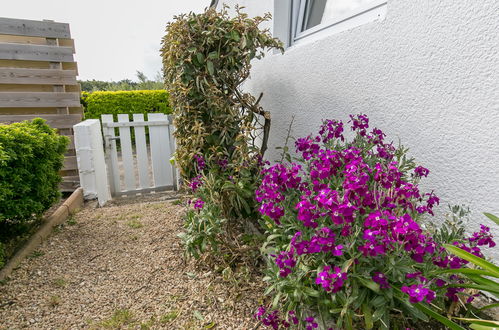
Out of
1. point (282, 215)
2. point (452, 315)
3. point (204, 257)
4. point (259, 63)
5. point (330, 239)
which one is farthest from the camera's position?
point (259, 63)

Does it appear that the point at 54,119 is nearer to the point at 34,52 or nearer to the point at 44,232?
the point at 34,52

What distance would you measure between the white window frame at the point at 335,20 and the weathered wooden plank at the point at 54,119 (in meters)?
3.18

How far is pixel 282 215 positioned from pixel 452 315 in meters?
0.85

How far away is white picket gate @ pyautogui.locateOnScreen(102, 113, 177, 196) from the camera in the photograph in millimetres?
4379

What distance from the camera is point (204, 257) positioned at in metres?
2.22

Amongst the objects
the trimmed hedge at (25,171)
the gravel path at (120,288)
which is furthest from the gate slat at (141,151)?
the gravel path at (120,288)

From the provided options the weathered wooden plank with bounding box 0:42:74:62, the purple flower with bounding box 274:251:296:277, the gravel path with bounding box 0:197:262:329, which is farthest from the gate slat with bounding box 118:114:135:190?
the purple flower with bounding box 274:251:296:277

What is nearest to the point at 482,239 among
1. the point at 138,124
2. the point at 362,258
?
the point at 362,258

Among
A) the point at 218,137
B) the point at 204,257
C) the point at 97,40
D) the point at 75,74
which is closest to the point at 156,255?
the point at 204,257

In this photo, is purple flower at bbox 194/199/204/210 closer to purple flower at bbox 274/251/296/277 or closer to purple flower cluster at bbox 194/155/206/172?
purple flower cluster at bbox 194/155/206/172

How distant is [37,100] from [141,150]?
4.79ft

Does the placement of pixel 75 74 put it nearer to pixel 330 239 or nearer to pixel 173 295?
pixel 173 295

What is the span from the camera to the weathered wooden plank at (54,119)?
407 centimetres

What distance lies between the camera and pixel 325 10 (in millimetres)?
2650
